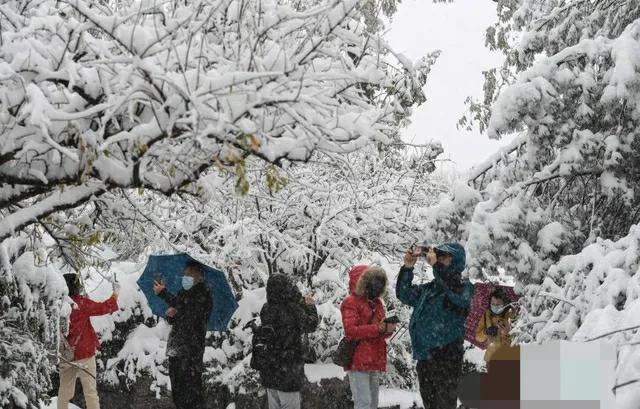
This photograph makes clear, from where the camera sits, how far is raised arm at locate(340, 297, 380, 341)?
239 inches

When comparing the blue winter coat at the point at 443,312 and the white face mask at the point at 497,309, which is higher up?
the white face mask at the point at 497,309

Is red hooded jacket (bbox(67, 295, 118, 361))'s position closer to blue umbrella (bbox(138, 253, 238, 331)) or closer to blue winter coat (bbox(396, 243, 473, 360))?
blue umbrella (bbox(138, 253, 238, 331))

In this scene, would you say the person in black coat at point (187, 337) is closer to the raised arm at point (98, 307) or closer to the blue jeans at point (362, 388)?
the raised arm at point (98, 307)

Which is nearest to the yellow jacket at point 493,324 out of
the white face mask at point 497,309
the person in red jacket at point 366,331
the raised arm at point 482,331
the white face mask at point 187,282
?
the raised arm at point 482,331

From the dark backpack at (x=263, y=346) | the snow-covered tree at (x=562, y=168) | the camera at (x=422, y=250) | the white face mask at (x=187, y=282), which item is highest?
the snow-covered tree at (x=562, y=168)

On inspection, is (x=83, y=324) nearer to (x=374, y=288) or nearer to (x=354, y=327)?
(x=354, y=327)

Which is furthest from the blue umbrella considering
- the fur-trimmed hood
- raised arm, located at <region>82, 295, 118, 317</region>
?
the fur-trimmed hood

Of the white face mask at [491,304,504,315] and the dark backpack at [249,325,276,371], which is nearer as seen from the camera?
the dark backpack at [249,325,276,371]

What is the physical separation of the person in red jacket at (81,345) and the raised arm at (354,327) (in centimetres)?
232

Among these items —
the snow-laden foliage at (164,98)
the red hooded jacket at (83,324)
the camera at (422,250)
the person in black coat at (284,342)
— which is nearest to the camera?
the snow-laden foliage at (164,98)

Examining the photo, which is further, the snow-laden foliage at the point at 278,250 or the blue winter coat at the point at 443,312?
the snow-laden foliage at the point at 278,250

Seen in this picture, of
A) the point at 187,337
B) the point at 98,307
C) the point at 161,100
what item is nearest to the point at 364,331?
the point at 187,337

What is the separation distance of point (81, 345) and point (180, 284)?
115 cm

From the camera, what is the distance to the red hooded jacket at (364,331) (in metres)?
6.07
